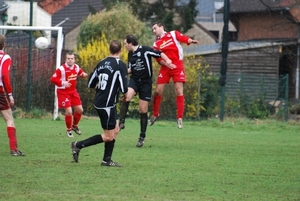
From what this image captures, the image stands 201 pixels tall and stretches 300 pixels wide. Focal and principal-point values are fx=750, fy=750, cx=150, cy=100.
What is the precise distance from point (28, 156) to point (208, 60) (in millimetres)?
27239

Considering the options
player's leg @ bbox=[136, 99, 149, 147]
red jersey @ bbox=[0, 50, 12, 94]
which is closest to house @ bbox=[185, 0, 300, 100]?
player's leg @ bbox=[136, 99, 149, 147]

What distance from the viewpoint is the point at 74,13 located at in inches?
2245

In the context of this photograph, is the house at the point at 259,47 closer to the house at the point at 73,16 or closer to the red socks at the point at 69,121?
the house at the point at 73,16

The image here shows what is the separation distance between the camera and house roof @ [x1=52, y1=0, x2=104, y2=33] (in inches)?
2135

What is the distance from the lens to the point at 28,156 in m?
11.5

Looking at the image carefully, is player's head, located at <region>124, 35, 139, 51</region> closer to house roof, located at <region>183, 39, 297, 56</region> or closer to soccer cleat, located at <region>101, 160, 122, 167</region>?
soccer cleat, located at <region>101, 160, 122, 167</region>

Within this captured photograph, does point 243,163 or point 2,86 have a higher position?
point 2,86

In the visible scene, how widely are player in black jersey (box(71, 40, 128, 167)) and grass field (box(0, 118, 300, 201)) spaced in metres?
0.37

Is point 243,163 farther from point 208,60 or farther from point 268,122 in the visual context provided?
Answer: point 208,60

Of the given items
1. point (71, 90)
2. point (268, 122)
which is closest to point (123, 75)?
point (71, 90)

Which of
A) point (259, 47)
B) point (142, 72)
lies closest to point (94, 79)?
point (142, 72)

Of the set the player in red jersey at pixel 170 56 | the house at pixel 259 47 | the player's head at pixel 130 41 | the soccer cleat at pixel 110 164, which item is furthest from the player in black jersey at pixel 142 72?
the house at pixel 259 47

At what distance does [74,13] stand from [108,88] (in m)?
47.4

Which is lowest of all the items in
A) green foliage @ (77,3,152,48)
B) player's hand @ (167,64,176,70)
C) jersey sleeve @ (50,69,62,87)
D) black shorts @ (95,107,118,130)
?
black shorts @ (95,107,118,130)
